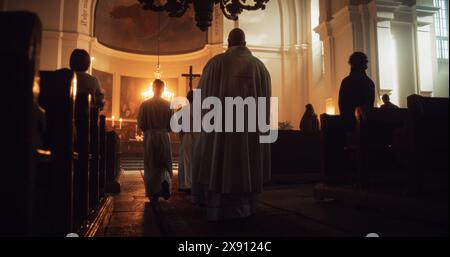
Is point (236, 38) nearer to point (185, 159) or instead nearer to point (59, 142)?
point (59, 142)

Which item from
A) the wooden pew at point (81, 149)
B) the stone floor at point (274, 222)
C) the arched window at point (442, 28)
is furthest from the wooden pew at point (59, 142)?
the arched window at point (442, 28)

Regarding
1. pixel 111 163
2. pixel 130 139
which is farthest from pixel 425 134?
pixel 130 139

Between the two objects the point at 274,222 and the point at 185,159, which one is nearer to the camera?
the point at 274,222

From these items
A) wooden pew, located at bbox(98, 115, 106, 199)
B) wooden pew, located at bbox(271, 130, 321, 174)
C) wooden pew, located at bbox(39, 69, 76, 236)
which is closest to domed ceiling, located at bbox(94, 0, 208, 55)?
wooden pew, located at bbox(271, 130, 321, 174)

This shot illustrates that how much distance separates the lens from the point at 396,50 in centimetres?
1019

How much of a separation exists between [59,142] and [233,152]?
1.48m

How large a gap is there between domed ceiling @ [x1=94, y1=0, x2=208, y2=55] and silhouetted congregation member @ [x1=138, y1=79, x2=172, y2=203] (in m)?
11.6

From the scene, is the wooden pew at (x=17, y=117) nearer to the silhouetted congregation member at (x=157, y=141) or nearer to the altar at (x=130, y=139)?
the silhouetted congregation member at (x=157, y=141)

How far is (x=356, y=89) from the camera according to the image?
455cm

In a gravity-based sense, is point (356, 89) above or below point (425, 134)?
above

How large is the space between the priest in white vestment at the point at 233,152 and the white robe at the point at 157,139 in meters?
1.62

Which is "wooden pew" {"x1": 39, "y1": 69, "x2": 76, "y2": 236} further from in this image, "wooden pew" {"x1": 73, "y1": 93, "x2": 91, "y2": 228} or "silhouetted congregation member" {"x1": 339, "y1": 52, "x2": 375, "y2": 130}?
"silhouetted congregation member" {"x1": 339, "y1": 52, "x2": 375, "y2": 130}

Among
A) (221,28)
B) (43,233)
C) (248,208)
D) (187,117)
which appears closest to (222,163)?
(248,208)

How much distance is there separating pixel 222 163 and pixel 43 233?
1.49 metres
